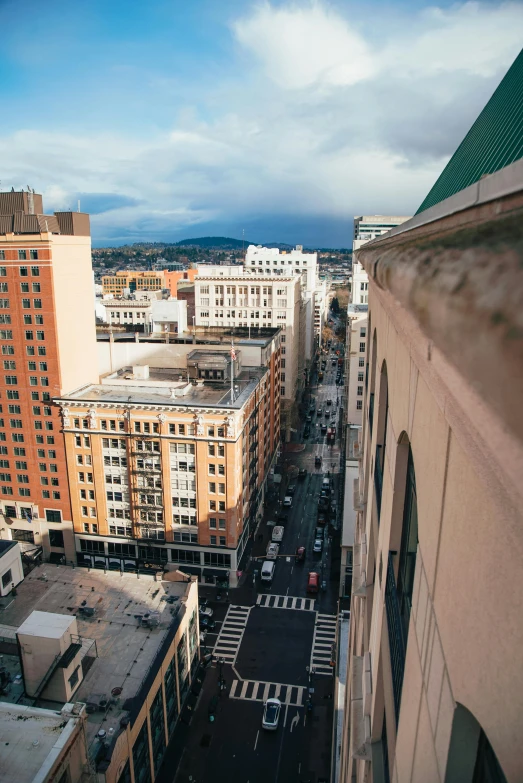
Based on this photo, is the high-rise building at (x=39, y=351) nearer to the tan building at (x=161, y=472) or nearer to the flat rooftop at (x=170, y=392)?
the tan building at (x=161, y=472)

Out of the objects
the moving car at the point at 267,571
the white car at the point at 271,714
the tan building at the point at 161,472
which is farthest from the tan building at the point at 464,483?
the moving car at the point at 267,571

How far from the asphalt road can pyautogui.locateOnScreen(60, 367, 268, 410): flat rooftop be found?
18222 millimetres

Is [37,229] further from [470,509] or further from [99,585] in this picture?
[470,509]

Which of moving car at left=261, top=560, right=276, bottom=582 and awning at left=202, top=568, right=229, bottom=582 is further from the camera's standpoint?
moving car at left=261, top=560, right=276, bottom=582

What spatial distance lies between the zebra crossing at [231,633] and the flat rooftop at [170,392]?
19214mm

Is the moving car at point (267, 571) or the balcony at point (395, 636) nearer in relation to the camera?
the balcony at point (395, 636)

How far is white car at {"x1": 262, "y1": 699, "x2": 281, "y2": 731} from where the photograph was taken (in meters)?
38.7

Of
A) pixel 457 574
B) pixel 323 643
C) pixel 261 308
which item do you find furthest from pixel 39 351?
pixel 457 574

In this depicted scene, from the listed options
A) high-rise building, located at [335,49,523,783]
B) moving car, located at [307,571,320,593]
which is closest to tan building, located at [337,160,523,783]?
high-rise building, located at [335,49,523,783]

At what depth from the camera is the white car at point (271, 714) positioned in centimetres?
3869

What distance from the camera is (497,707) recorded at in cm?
278

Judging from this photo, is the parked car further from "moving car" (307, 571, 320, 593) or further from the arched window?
the arched window

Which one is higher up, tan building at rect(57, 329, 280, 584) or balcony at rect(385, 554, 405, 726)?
balcony at rect(385, 554, 405, 726)

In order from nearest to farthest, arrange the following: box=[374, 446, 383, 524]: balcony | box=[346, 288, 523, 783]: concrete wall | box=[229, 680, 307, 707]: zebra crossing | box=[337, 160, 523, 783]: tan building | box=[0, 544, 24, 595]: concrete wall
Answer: box=[337, 160, 523, 783]: tan building, box=[346, 288, 523, 783]: concrete wall, box=[374, 446, 383, 524]: balcony, box=[0, 544, 24, 595]: concrete wall, box=[229, 680, 307, 707]: zebra crossing
